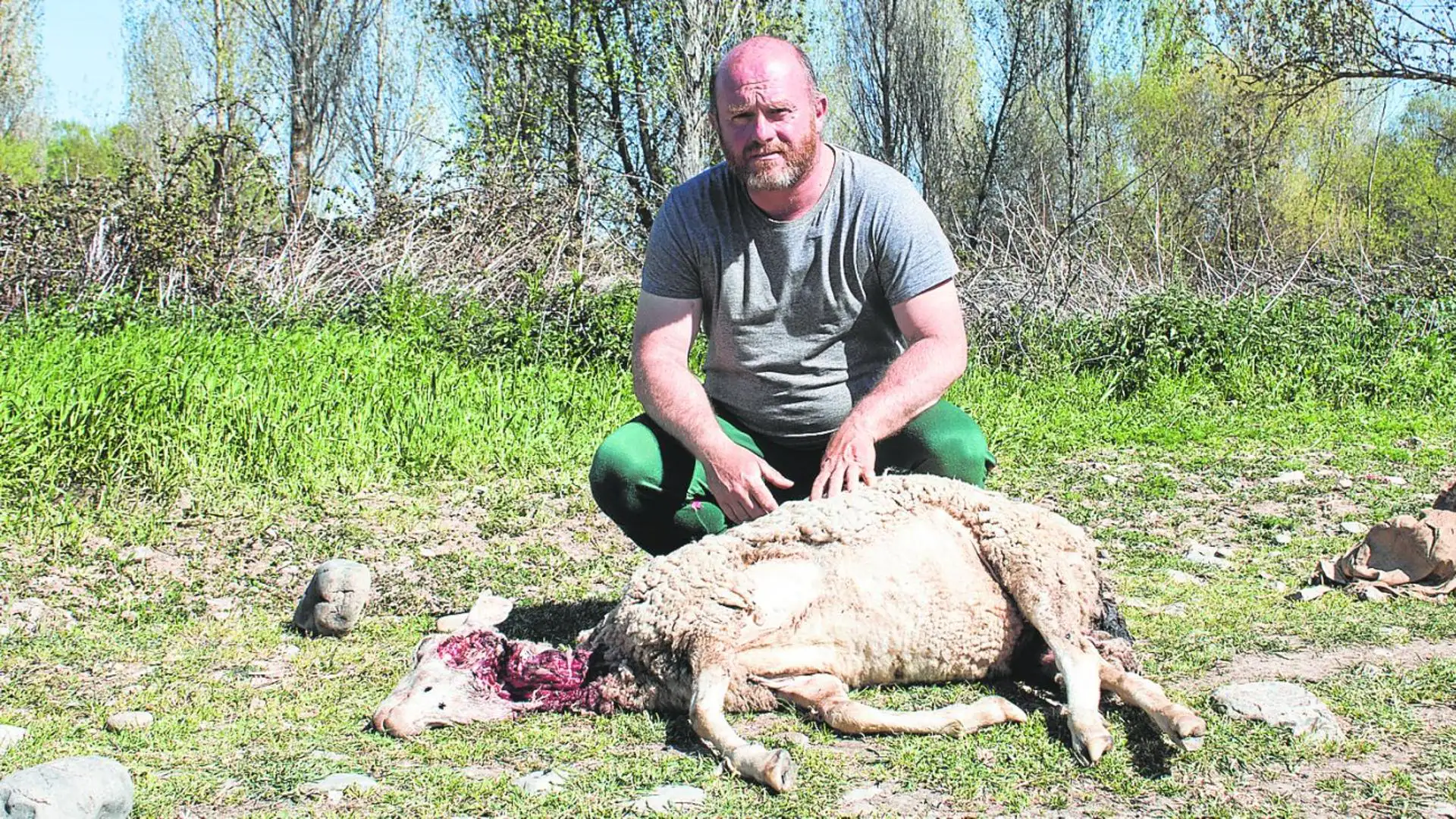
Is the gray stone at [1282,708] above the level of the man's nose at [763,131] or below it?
below

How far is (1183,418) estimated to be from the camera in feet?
26.8

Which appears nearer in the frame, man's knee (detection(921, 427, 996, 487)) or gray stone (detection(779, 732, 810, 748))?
gray stone (detection(779, 732, 810, 748))

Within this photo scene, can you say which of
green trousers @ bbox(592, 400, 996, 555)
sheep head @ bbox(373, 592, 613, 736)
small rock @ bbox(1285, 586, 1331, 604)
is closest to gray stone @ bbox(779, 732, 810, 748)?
sheep head @ bbox(373, 592, 613, 736)

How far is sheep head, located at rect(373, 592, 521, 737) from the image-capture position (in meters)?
2.93

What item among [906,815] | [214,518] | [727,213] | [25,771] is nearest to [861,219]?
[727,213]

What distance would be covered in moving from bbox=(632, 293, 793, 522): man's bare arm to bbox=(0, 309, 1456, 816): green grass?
2.19 feet

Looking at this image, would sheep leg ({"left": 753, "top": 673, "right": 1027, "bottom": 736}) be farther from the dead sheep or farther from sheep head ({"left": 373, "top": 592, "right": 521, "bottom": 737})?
sheep head ({"left": 373, "top": 592, "right": 521, "bottom": 737})

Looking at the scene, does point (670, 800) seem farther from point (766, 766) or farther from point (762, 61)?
point (762, 61)

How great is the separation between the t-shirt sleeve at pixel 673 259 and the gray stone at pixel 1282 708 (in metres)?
1.98

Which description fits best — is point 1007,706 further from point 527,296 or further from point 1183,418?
point 527,296

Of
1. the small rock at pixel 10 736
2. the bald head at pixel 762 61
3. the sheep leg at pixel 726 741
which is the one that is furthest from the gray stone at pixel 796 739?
the bald head at pixel 762 61

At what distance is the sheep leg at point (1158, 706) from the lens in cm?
259

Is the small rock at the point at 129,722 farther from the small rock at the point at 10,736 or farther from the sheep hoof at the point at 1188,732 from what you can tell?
the sheep hoof at the point at 1188,732

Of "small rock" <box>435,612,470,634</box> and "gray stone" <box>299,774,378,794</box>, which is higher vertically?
"gray stone" <box>299,774,378,794</box>
